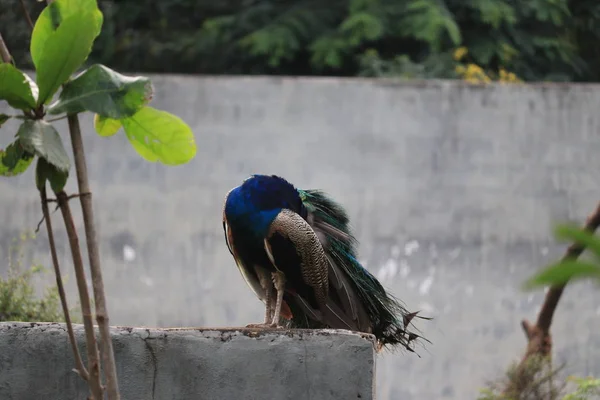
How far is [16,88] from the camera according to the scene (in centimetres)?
190

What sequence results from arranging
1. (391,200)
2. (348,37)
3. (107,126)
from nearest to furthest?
(107,126), (391,200), (348,37)

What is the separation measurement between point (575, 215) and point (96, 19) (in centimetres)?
518

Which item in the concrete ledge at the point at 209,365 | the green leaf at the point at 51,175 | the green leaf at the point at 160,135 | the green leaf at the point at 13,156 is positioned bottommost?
the concrete ledge at the point at 209,365

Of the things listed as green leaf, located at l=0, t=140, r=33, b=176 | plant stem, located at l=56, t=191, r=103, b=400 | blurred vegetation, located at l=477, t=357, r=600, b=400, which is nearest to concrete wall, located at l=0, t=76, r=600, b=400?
blurred vegetation, located at l=477, t=357, r=600, b=400

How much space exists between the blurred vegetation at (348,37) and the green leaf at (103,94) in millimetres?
6638

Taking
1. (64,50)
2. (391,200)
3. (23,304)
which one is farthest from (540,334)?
(64,50)

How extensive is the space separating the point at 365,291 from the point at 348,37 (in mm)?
6479

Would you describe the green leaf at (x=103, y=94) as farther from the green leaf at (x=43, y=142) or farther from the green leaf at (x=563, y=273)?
the green leaf at (x=563, y=273)

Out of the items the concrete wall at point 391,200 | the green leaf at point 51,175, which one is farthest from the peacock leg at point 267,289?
the concrete wall at point 391,200

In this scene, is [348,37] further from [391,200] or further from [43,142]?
[43,142]

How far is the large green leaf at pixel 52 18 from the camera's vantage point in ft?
6.47

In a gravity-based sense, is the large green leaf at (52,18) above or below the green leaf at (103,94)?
above

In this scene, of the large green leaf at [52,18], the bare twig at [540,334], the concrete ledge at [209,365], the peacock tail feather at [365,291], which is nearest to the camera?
the large green leaf at [52,18]

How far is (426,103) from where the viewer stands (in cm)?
657
